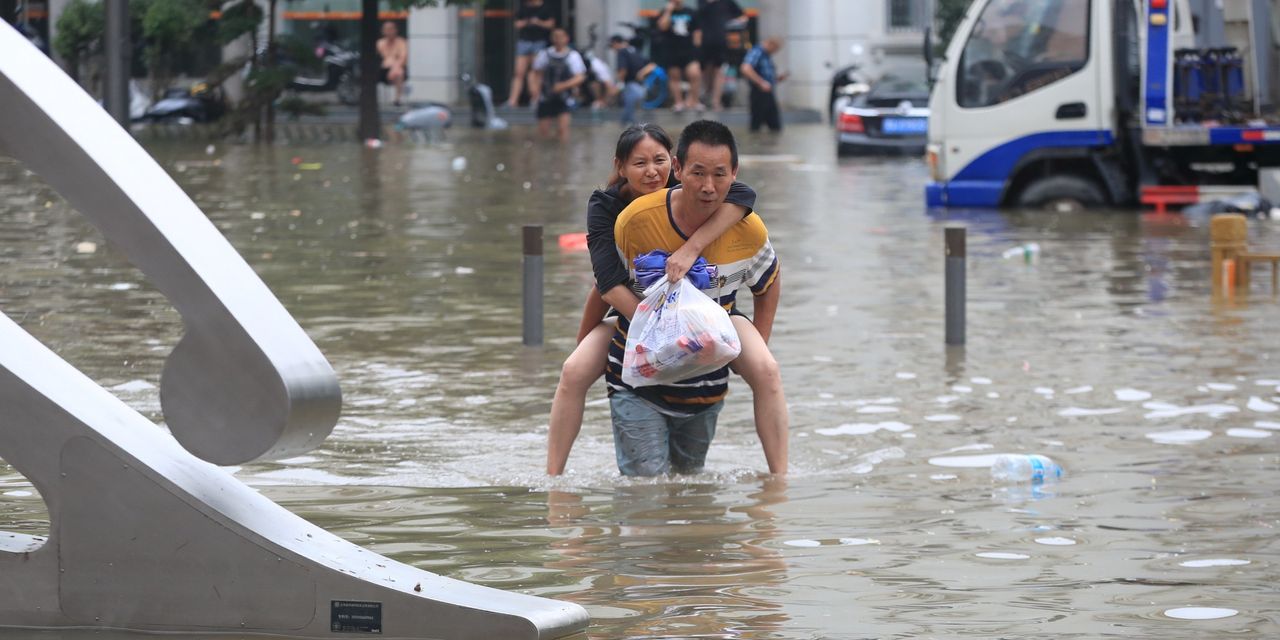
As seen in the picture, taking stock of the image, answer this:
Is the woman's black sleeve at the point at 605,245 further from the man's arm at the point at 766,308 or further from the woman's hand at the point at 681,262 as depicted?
the man's arm at the point at 766,308

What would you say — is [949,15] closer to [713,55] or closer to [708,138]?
[713,55]

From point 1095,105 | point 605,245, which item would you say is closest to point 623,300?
point 605,245

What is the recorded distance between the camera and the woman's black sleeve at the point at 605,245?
7305 millimetres

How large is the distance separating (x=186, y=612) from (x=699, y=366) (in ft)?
7.86

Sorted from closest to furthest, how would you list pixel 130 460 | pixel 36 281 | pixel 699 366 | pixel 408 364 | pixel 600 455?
1. pixel 130 460
2. pixel 699 366
3. pixel 600 455
4. pixel 408 364
5. pixel 36 281

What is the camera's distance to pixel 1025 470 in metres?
8.02

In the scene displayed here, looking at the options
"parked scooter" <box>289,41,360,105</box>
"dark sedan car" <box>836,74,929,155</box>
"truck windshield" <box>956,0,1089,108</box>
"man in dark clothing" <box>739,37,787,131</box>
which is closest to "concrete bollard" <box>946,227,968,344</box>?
"truck windshield" <box>956,0,1089,108</box>

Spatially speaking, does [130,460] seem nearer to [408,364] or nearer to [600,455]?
[600,455]

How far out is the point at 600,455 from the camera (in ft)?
28.1

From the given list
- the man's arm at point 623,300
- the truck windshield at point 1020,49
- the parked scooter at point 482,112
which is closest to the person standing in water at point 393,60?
the parked scooter at point 482,112

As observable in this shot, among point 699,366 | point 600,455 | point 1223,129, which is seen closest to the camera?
point 699,366

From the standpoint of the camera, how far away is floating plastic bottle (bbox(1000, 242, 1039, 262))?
16.9 metres

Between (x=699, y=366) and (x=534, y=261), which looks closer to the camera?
(x=699, y=366)

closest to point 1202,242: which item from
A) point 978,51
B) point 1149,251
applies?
point 1149,251
